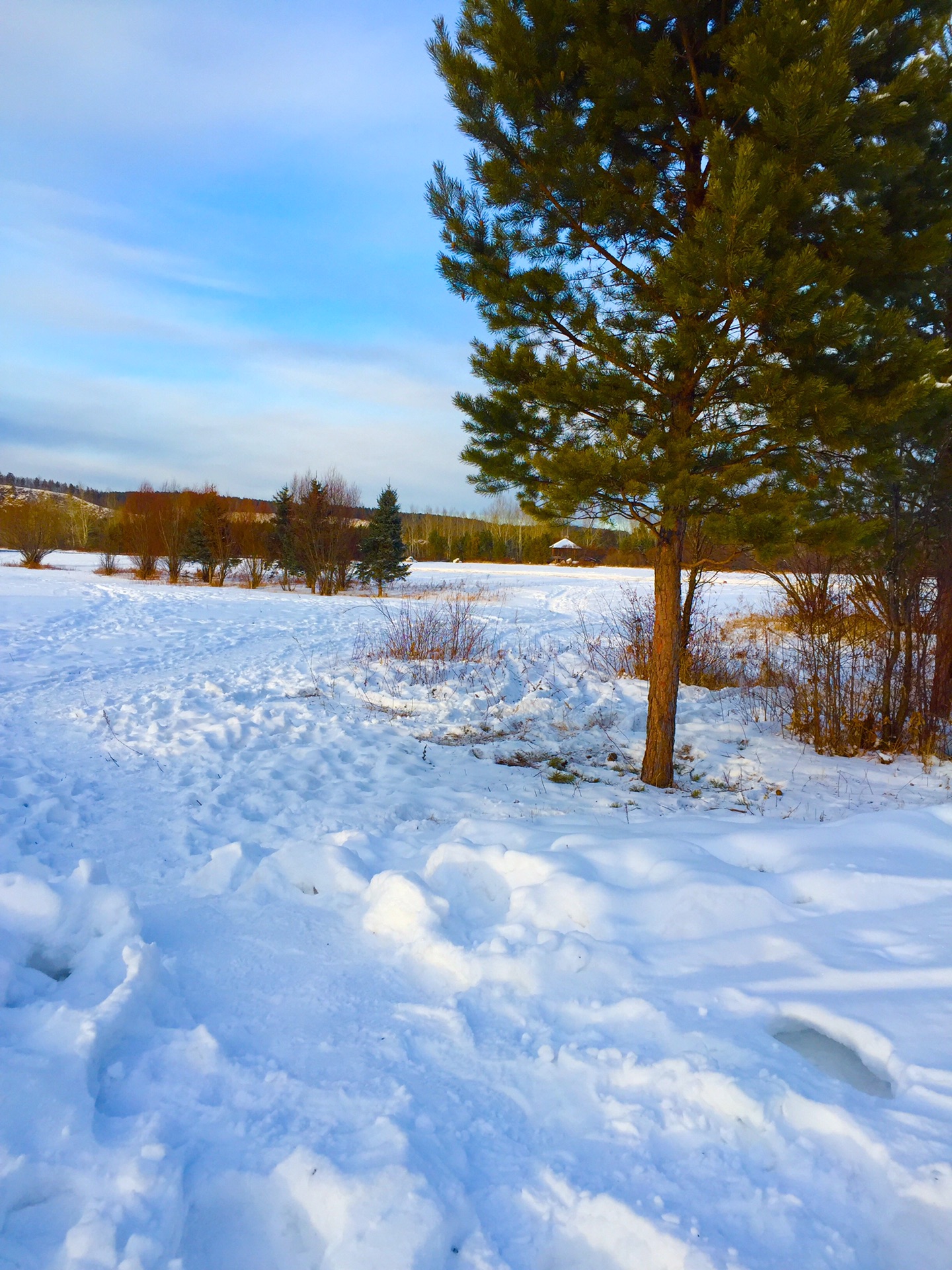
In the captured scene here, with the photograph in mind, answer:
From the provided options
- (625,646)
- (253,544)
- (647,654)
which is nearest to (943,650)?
(647,654)

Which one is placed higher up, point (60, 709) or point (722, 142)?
point (722, 142)

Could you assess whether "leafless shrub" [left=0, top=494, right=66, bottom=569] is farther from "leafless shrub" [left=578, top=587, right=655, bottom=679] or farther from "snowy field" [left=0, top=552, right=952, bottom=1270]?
"snowy field" [left=0, top=552, right=952, bottom=1270]

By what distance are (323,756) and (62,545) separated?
61.6 metres

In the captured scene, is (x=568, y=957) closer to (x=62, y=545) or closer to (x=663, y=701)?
(x=663, y=701)

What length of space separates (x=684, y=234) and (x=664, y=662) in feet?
10.1

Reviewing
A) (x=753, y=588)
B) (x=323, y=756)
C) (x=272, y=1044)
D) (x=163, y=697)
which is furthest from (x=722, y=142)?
(x=753, y=588)

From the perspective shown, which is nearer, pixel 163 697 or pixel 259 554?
pixel 163 697

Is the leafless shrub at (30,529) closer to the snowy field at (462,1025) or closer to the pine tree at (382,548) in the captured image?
the pine tree at (382,548)

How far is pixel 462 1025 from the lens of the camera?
2.37 m

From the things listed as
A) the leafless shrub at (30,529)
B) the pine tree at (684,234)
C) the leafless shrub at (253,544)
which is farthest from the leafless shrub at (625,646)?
the leafless shrub at (30,529)

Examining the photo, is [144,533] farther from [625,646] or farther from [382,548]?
[625,646]

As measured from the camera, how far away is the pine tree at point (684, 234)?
3.71 metres

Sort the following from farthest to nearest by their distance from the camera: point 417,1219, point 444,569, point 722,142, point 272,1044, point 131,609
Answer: point 444,569 < point 131,609 < point 722,142 < point 272,1044 < point 417,1219

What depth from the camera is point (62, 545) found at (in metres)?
56.2
